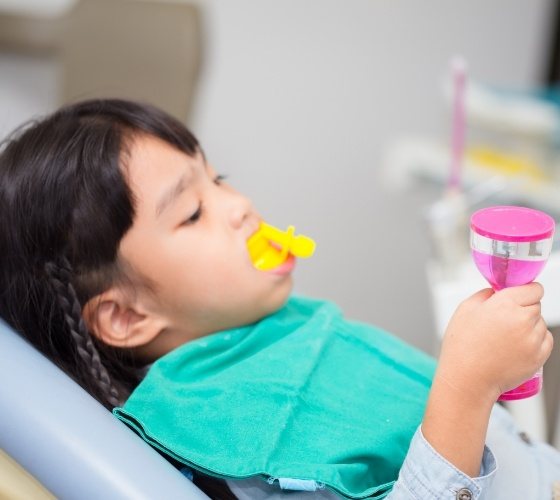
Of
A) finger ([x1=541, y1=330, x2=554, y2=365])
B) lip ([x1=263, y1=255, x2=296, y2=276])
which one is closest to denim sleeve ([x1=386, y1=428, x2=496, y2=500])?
finger ([x1=541, y1=330, x2=554, y2=365])

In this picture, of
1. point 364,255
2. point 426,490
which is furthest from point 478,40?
point 426,490

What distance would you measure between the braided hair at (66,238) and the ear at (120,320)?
0.01m

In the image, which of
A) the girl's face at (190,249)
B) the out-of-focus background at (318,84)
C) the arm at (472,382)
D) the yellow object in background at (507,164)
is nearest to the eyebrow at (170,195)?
the girl's face at (190,249)

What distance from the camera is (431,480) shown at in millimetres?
665

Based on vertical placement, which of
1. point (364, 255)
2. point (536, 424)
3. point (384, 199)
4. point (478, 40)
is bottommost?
point (364, 255)

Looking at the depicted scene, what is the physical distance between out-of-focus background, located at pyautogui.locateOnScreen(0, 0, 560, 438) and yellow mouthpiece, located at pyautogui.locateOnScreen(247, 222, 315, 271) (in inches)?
38.4

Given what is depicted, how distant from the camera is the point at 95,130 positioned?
87 centimetres

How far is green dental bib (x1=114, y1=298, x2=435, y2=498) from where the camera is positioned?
75cm

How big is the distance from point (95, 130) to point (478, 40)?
1.43m

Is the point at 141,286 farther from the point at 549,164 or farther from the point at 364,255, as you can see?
the point at 364,255

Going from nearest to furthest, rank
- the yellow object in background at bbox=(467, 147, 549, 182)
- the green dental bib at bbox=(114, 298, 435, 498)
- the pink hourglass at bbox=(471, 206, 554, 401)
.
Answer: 1. the pink hourglass at bbox=(471, 206, 554, 401)
2. the green dental bib at bbox=(114, 298, 435, 498)
3. the yellow object in background at bbox=(467, 147, 549, 182)

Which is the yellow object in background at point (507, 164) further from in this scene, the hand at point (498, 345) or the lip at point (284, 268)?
the hand at point (498, 345)

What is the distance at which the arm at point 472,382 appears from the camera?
2.17 ft

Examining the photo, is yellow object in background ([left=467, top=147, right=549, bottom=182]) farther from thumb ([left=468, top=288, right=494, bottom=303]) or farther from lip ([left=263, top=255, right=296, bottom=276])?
thumb ([left=468, top=288, right=494, bottom=303])
